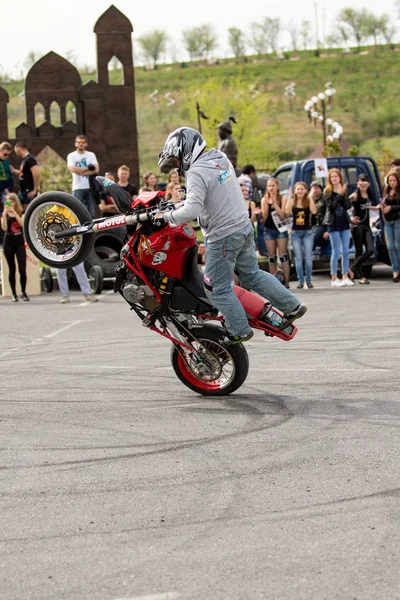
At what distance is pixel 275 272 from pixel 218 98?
67.1m

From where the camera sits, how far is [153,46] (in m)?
164

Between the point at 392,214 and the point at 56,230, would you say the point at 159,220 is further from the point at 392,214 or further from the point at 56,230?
the point at 392,214

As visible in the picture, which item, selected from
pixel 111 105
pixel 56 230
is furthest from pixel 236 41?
pixel 56 230

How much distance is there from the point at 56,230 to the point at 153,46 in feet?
520

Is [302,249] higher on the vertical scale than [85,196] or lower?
lower

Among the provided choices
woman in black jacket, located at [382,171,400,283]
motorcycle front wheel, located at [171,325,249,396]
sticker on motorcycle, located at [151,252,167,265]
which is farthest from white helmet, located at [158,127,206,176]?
woman in black jacket, located at [382,171,400,283]

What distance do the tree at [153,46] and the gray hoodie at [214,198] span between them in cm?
15742

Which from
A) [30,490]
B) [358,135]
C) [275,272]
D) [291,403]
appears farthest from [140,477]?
[358,135]

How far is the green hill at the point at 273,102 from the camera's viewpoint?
279 ft

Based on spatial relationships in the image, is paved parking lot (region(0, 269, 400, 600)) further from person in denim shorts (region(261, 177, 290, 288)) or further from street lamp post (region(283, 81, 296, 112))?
street lamp post (region(283, 81, 296, 112))

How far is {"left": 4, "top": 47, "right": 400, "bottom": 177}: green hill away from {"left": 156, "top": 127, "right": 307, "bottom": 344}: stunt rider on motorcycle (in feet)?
199

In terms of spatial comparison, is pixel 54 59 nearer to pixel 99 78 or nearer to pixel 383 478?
pixel 99 78

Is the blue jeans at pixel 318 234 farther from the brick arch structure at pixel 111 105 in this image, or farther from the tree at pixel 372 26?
the tree at pixel 372 26

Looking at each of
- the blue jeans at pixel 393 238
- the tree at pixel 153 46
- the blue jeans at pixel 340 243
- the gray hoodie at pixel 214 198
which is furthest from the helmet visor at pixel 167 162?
the tree at pixel 153 46
